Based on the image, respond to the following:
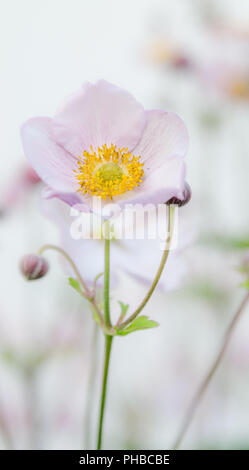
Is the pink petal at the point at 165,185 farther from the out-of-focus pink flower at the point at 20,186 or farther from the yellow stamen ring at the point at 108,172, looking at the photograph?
the out-of-focus pink flower at the point at 20,186

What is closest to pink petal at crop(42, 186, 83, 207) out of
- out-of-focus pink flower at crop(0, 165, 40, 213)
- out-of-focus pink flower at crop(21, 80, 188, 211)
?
out-of-focus pink flower at crop(21, 80, 188, 211)

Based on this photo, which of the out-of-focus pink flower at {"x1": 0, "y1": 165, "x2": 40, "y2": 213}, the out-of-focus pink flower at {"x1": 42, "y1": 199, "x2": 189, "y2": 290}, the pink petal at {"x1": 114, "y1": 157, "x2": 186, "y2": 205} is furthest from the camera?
the out-of-focus pink flower at {"x1": 0, "y1": 165, "x2": 40, "y2": 213}

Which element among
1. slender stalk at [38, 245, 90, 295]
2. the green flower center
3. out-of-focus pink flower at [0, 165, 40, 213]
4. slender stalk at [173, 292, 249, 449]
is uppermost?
out-of-focus pink flower at [0, 165, 40, 213]

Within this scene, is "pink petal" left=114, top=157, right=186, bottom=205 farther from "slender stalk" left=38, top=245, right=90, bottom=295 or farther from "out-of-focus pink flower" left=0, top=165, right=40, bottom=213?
"out-of-focus pink flower" left=0, top=165, right=40, bottom=213

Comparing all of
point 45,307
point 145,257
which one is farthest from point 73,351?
point 145,257

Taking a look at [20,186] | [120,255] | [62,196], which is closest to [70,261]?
[62,196]

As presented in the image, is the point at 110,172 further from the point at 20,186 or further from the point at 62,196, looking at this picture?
the point at 20,186

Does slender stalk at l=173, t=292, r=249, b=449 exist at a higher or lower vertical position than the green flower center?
lower
